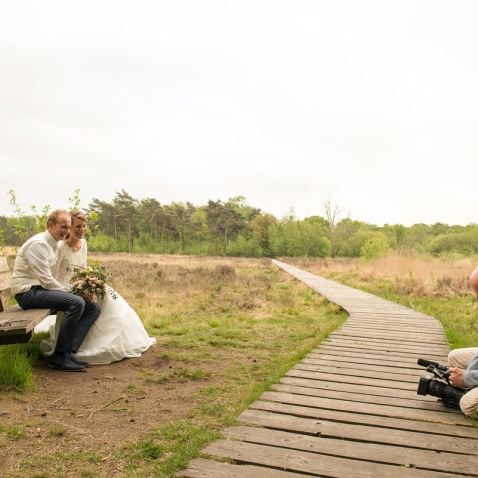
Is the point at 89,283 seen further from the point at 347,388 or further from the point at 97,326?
the point at 347,388

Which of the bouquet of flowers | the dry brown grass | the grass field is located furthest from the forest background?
the bouquet of flowers

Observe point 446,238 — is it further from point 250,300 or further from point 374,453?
point 374,453

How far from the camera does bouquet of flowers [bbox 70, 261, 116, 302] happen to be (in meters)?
4.51

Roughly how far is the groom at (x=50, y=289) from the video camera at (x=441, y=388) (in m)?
3.53

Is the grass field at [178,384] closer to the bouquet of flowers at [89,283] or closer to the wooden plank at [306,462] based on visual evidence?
the wooden plank at [306,462]

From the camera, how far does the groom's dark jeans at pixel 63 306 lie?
165 inches

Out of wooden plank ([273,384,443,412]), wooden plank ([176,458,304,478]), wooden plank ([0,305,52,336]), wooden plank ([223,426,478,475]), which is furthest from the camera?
wooden plank ([0,305,52,336])

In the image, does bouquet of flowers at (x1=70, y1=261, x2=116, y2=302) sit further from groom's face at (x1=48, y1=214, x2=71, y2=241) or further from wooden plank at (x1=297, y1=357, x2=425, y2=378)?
wooden plank at (x1=297, y1=357, x2=425, y2=378)

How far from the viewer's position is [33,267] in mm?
4117

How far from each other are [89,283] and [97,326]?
23.8 inches

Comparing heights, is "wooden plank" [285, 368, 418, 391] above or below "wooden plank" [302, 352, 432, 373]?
above

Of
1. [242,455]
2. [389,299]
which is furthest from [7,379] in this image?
[389,299]

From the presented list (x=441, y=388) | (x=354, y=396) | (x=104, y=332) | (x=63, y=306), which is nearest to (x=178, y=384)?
(x=104, y=332)

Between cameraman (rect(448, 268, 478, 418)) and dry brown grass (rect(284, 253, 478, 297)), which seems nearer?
cameraman (rect(448, 268, 478, 418))
